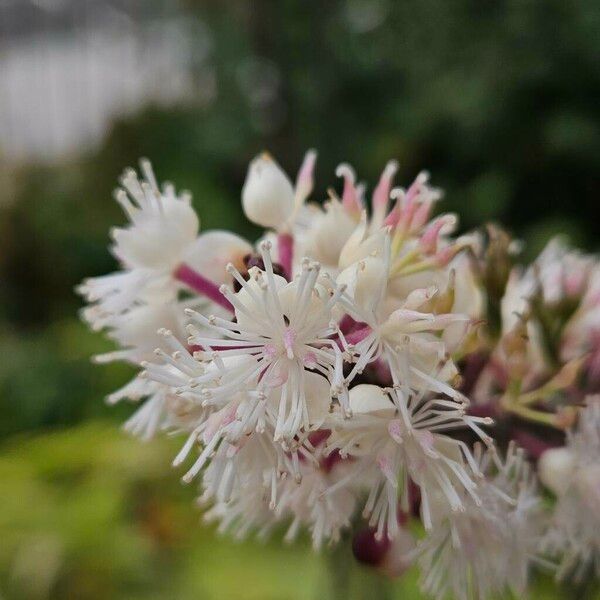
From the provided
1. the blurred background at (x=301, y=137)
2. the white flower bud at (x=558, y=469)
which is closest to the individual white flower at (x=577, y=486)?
the white flower bud at (x=558, y=469)

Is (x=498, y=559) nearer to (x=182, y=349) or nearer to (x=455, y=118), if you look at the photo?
(x=182, y=349)

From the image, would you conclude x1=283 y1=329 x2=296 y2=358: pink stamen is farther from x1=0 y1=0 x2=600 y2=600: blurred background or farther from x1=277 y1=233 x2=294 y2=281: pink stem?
x1=0 y1=0 x2=600 y2=600: blurred background

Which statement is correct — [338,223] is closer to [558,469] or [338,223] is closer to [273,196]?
[273,196]

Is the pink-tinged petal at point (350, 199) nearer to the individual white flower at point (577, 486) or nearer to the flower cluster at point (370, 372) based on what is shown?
the flower cluster at point (370, 372)

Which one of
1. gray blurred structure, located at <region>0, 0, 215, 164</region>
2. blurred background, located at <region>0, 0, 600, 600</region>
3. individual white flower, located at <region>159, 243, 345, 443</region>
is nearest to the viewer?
individual white flower, located at <region>159, 243, 345, 443</region>

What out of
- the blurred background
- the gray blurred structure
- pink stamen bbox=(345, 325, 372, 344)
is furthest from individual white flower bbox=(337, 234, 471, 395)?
the gray blurred structure

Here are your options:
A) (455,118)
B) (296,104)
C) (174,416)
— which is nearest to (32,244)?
(296,104)
